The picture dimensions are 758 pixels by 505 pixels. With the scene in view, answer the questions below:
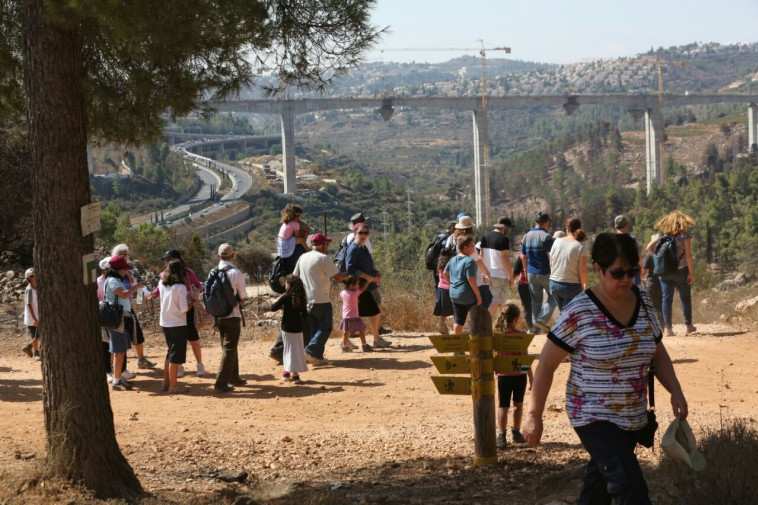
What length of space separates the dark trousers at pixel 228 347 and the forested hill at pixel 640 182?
194ft

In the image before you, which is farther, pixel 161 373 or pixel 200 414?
pixel 161 373

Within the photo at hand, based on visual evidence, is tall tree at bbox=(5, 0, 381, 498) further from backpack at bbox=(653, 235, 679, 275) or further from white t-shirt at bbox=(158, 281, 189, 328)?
backpack at bbox=(653, 235, 679, 275)

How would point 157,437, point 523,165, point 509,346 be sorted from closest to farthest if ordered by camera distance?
point 509,346 < point 157,437 < point 523,165

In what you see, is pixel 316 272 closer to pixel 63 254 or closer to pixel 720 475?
pixel 63 254

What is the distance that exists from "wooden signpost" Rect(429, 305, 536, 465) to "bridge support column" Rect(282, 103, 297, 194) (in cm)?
9612

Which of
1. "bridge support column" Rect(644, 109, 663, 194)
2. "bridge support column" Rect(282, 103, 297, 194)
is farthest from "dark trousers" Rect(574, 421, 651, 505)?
"bridge support column" Rect(644, 109, 663, 194)

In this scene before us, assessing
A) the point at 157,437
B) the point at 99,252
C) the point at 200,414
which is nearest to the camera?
the point at 157,437

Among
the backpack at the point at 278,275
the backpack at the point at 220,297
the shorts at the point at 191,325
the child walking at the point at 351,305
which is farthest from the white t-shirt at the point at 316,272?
the shorts at the point at 191,325

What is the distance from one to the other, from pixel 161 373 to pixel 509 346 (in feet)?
18.0

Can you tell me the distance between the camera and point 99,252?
2369 centimetres

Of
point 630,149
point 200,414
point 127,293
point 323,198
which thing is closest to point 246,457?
point 200,414

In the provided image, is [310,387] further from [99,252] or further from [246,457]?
[99,252]

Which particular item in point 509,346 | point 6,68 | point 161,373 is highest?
point 6,68

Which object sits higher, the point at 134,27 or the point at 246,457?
the point at 134,27
